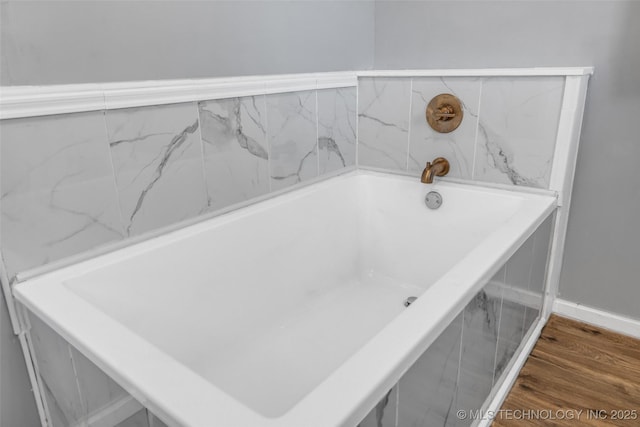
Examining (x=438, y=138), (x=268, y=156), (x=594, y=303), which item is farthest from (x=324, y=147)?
(x=594, y=303)

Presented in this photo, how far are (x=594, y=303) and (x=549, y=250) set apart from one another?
332 millimetres

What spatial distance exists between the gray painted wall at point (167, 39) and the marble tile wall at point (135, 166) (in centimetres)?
10

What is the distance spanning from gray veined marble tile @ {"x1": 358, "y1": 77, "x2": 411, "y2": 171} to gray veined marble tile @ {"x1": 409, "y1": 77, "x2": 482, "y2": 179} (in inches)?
1.5

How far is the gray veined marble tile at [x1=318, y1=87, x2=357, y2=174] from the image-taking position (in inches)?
72.9

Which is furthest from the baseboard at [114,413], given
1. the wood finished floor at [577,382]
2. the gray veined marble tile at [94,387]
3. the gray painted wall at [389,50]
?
the wood finished floor at [577,382]

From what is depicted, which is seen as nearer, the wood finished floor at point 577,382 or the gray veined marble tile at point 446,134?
the wood finished floor at point 577,382

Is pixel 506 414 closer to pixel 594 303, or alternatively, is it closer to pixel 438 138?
pixel 594 303

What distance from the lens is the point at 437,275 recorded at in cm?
182

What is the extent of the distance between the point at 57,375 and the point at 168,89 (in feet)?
2.51

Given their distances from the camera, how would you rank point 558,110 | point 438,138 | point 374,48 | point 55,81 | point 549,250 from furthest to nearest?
point 374,48
point 438,138
point 549,250
point 558,110
point 55,81

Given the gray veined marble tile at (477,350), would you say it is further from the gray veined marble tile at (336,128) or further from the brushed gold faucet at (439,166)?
the gray veined marble tile at (336,128)

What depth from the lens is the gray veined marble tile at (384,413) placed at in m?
0.73

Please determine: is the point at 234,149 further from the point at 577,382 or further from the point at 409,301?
the point at 577,382

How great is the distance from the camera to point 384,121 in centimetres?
199
